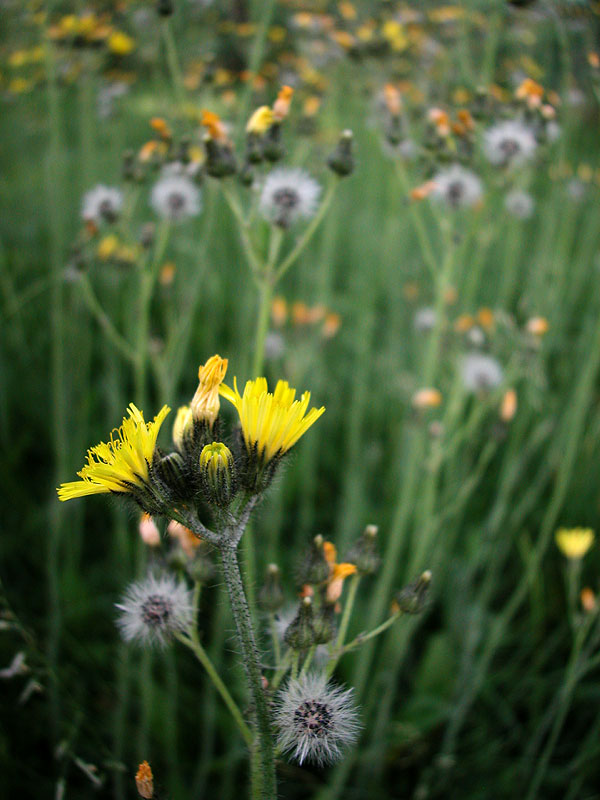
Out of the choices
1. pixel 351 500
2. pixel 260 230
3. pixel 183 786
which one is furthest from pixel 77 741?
pixel 260 230

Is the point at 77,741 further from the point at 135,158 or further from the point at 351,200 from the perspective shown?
the point at 351,200

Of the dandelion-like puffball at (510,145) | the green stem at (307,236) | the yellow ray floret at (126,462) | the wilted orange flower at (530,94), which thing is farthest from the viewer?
the dandelion-like puffball at (510,145)

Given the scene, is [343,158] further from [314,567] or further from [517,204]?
[517,204]

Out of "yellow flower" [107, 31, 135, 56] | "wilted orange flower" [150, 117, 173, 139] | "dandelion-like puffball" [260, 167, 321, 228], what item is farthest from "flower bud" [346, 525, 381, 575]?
"yellow flower" [107, 31, 135, 56]

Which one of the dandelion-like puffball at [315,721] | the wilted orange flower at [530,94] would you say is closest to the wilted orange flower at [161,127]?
the wilted orange flower at [530,94]

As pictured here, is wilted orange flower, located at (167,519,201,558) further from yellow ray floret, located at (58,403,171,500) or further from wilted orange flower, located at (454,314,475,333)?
wilted orange flower, located at (454,314,475,333)

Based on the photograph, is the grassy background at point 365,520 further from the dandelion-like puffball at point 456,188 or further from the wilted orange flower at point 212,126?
the wilted orange flower at point 212,126
